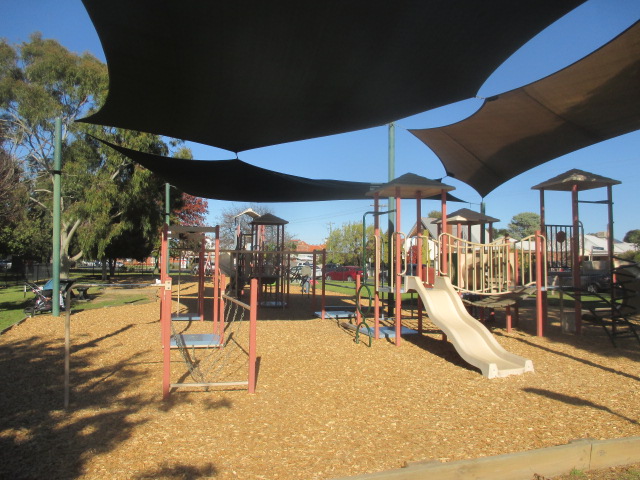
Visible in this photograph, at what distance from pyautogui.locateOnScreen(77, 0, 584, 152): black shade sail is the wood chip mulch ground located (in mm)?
3630

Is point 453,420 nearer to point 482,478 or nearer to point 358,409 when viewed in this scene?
point 358,409

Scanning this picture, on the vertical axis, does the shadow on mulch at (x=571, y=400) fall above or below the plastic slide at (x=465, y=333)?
below

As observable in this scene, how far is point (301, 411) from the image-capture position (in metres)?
4.64

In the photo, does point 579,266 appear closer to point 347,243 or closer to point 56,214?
point 56,214

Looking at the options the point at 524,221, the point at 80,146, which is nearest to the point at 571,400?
the point at 80,146

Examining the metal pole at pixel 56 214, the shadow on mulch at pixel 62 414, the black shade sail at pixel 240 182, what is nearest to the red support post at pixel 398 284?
the black shade sail at pixel 240 182

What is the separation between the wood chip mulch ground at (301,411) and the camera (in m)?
3.49

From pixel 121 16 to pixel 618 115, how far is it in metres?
7.01

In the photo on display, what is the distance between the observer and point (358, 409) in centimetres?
473

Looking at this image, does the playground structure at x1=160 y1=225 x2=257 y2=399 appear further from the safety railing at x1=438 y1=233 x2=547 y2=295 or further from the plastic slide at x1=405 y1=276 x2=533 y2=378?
the safety railing at x1=438 y1=233 x2=547 y2=295

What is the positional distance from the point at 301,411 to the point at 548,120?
652cm

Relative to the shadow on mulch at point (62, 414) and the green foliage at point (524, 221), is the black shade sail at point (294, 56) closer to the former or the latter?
the shadow on mulch at point (62, 414)

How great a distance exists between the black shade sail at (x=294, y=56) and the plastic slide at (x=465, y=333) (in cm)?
300

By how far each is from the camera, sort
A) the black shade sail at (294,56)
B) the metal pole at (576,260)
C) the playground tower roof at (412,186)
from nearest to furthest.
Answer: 1. the black shade sail at (294,56)
2. the playground tower roof at (412,186)
3. the metal pole at (576,260)
